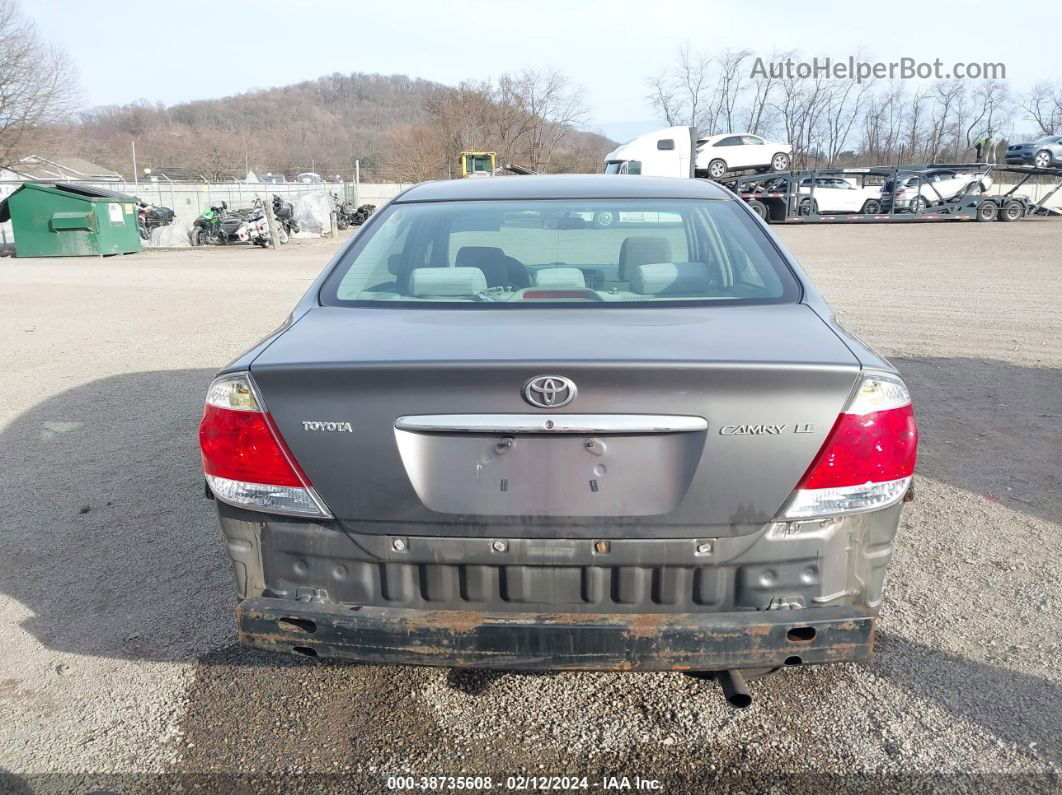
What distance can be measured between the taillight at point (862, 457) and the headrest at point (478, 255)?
1.49 meters

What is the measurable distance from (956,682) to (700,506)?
1389 millimetres

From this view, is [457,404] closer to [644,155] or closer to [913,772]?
[913,772]

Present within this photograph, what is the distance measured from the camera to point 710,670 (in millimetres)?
2145

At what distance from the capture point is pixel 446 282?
290 cm

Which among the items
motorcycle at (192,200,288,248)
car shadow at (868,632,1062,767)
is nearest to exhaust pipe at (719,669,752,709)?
car shadow at (868,632,1062,767)

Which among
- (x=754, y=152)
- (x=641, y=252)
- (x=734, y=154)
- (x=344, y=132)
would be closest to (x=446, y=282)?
(x=641, y=252)

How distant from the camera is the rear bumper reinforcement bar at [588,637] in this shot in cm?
209

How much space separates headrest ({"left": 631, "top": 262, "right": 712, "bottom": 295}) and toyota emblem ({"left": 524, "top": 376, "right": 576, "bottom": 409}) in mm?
921

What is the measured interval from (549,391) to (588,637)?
0.63 m

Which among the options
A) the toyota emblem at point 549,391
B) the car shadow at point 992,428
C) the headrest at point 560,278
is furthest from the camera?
the car shadow at point 992,428

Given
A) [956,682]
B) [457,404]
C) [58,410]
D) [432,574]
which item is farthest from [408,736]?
[58,410]

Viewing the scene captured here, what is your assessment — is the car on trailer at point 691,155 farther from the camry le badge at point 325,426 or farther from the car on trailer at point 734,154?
the camry le badge at point 325,426

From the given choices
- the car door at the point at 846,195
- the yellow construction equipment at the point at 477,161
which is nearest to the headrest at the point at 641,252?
the car door at the point at 846,195

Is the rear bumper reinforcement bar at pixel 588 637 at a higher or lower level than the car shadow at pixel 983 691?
higher
